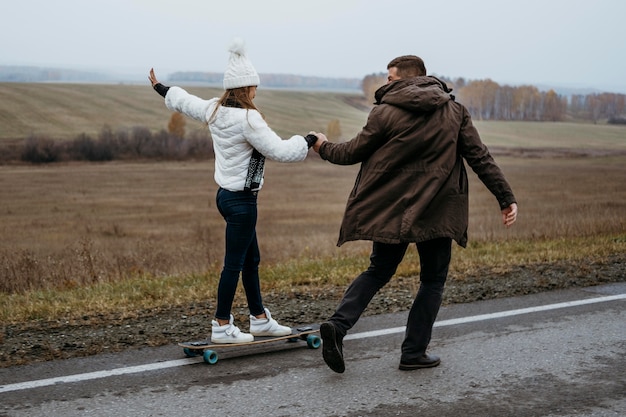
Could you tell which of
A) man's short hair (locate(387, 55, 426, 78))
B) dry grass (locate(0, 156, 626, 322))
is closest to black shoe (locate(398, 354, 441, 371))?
man's short hair (locate(387, 55, 426, 78))

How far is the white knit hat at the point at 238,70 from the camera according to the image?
528cm

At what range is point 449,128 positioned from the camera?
5.03 meters

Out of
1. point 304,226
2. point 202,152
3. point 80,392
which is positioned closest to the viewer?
point 80,392

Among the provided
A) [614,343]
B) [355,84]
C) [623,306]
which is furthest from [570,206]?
[355,84]

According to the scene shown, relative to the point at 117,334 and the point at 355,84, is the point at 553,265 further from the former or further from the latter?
the point at 355,84

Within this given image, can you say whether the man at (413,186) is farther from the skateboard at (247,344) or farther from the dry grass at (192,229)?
the dry grass at (192,229)

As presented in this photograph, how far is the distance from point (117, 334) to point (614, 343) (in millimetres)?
3490

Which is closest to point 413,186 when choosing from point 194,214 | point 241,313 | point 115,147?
point 241,313

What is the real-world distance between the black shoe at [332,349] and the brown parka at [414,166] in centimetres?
59

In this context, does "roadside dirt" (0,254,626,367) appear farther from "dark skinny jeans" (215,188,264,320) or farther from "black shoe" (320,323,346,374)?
"black shoe" (320,323,346,374)

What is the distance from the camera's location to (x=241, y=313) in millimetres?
6742

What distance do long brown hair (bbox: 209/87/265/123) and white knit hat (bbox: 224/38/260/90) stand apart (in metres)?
0.03

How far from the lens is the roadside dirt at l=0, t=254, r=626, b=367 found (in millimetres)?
5660

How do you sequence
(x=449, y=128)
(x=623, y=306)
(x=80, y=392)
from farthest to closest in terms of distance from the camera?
(x=623, y=306), (x=449, y=128), (x=80, y=392)
